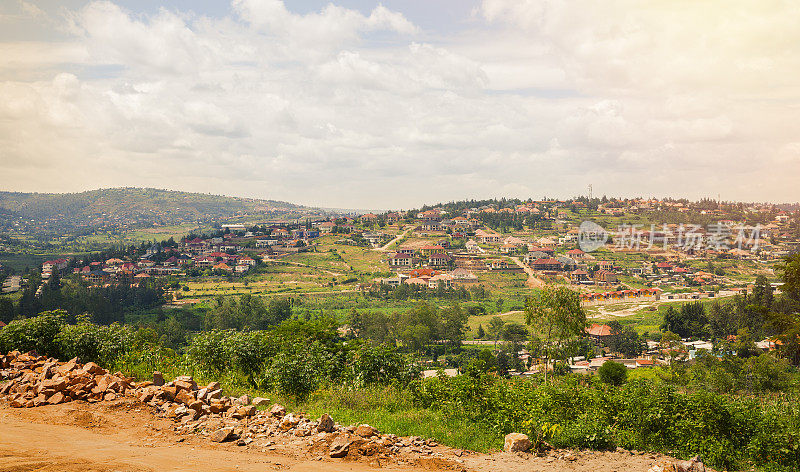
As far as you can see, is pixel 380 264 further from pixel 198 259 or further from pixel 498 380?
pixel 498 380

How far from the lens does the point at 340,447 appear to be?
203 inches

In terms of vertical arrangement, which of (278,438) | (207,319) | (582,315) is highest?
(278,438)

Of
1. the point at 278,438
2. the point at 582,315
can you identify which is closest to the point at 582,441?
the point at 278,438

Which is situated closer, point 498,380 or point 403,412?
point 403,412

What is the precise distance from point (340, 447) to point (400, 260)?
81.6 metres

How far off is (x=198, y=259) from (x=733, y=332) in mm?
82989

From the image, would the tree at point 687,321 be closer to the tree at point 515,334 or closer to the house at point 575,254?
the tree at point 515,334

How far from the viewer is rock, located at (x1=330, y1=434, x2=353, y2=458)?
5.08m

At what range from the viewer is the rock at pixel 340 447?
5078mm

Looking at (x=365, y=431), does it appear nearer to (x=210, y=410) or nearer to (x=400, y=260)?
(x=210, y=410)

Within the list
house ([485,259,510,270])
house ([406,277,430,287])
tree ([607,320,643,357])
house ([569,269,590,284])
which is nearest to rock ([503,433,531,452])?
tree ([607,320,643,357])

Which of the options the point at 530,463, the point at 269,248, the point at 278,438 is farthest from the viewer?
the point at 269,248

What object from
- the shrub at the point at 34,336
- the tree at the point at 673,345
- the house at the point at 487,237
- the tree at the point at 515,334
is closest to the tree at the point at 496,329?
the tree at the point at 515,334

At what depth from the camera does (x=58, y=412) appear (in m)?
6.21
